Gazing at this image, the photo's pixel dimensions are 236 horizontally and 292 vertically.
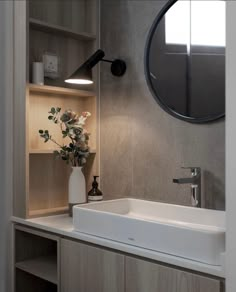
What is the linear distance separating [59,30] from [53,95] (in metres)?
0.35

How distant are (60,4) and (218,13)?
3.06 ft

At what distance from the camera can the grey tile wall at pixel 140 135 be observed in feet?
5.74

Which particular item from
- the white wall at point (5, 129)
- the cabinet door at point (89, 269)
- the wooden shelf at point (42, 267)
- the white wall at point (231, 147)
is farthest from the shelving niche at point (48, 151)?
the white wall at point (231, 147)

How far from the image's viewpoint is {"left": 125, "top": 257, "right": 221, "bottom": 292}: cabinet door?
1211 mm

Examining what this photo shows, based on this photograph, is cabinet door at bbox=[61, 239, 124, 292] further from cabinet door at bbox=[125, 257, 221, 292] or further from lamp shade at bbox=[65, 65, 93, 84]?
lamp shade at bbox=[65, 65, 93, 84]

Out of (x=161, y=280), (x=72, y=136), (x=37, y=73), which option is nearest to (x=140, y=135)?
(x=72, y=136)

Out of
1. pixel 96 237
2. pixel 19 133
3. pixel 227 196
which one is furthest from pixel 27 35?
pixel 227 196

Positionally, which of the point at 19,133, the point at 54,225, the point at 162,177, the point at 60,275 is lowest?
the point at 60,275

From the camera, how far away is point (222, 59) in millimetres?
1692

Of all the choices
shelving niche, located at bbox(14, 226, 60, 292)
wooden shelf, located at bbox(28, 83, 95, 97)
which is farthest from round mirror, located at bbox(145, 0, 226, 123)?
shelving niche, located at bbox(14, 226, 60, 292)

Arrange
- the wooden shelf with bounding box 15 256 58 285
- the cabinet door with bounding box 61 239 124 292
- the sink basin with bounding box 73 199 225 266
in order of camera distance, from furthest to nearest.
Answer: the wooden shelf with bounding box 15 256 58 285, the cabinet door with bounding box 61 239 124 292, the sink basin with bounding box 73 199 225 266

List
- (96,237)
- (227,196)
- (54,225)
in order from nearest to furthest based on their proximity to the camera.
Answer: (227,196) → (96,237) → (54,225)

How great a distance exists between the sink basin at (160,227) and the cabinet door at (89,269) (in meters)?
0.07

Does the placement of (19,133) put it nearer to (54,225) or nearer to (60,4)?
(54,225)
